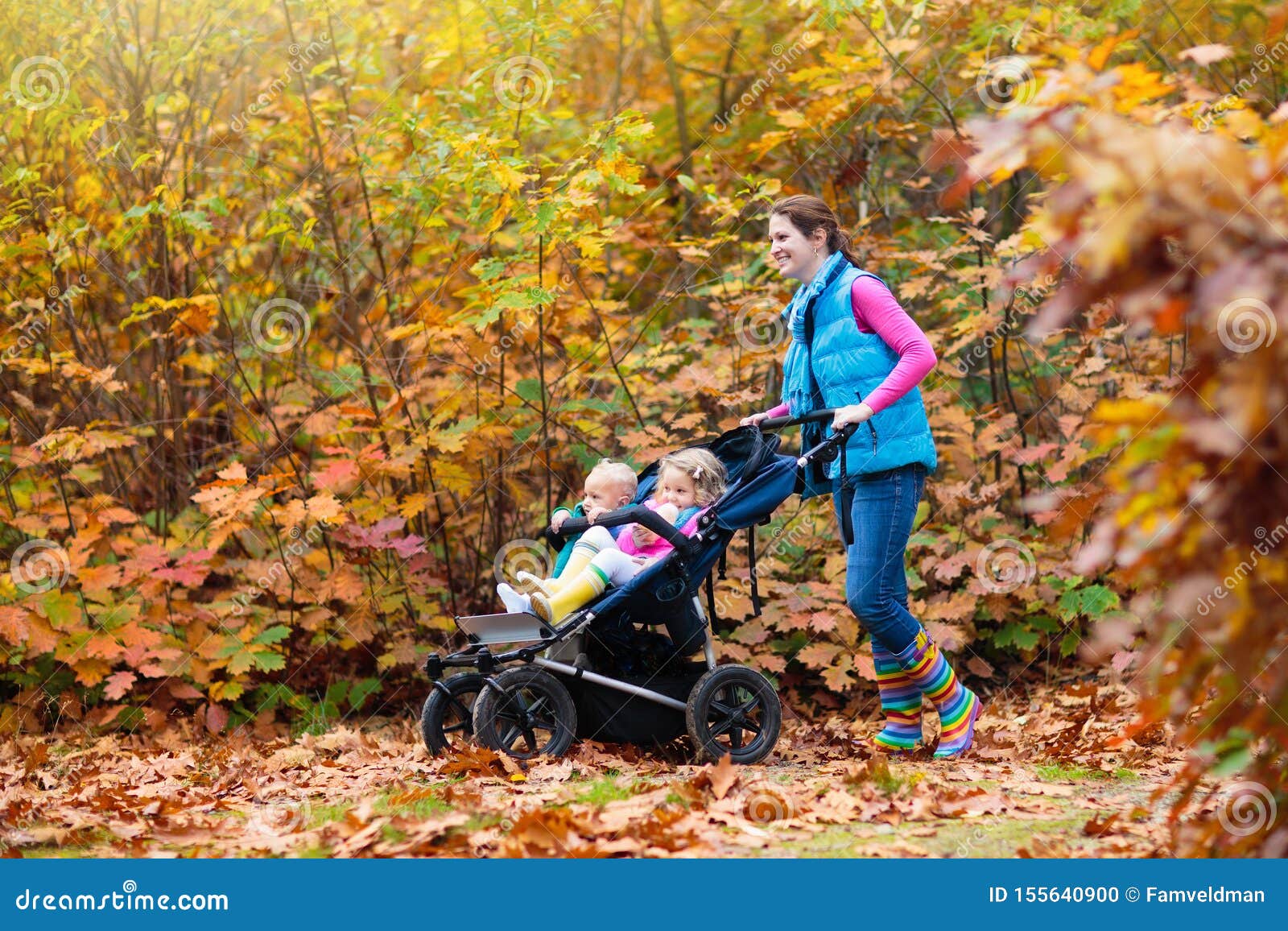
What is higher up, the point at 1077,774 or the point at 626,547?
the point at 626,547

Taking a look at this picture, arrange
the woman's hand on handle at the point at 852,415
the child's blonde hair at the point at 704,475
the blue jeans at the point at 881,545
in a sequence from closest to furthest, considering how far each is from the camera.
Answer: the woman's hand on handle at the point at 852,415
the blue jeans at the point at 881,545
the child's blonde hair at the point at 704,475

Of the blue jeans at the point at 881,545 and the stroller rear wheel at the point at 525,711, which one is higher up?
the blue jeans at the point at 881,545

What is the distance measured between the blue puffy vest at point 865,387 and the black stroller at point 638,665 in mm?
135

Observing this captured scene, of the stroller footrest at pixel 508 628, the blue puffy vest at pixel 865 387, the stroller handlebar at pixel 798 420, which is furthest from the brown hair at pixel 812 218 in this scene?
the stroller footrest at pixel 508 628

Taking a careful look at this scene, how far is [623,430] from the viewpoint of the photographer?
19.4 feet

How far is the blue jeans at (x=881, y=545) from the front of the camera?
3.91 metres

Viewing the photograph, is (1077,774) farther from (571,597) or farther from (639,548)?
(571,597)

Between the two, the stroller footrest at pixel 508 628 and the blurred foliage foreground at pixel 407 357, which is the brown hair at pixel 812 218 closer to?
the blurred foliage foreground at pixel 407 357

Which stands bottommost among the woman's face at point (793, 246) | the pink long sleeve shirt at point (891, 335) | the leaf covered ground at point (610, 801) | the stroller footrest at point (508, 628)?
the leaf covered ground at point (610, 801)

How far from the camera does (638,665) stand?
13.5 ft

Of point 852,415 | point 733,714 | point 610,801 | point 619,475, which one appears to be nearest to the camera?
point 610,801

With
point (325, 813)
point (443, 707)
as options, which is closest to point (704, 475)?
point (443, 707)

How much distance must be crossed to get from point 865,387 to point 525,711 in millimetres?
1533

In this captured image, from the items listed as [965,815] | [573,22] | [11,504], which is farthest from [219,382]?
[965,815]
